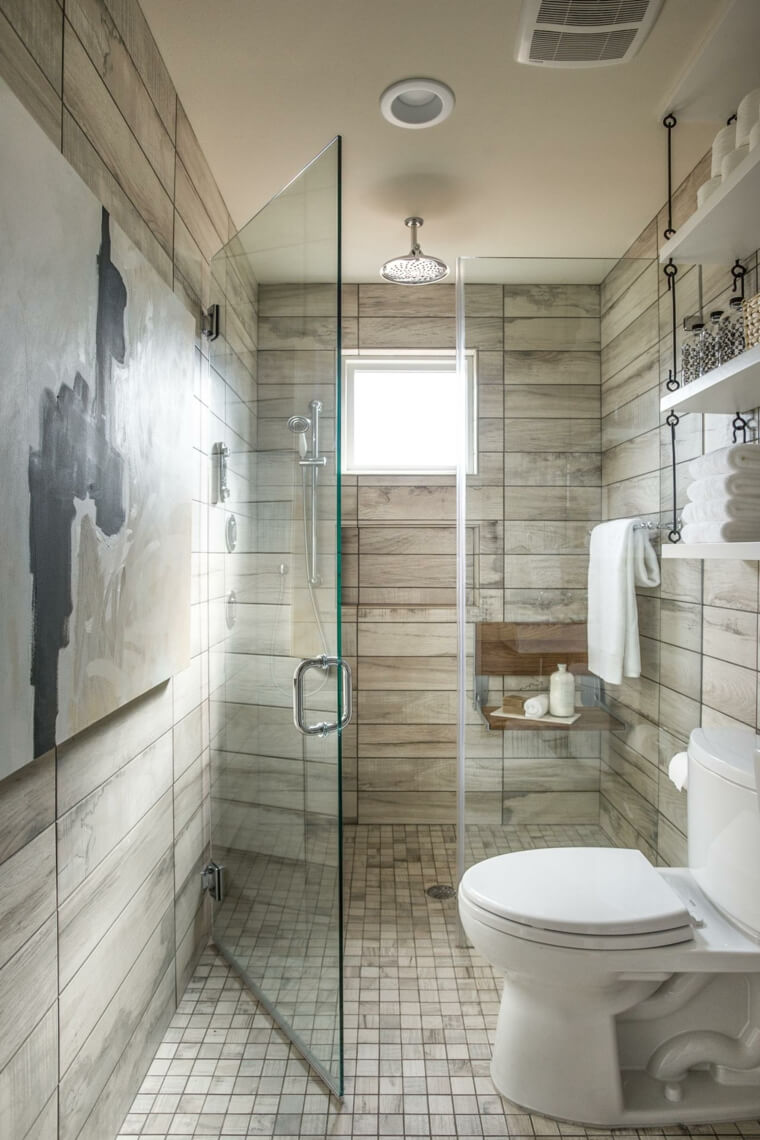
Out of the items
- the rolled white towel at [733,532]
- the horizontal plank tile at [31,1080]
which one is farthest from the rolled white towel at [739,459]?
the horizontal plank tile at [31,1080]

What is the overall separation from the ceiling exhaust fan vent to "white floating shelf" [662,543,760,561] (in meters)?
1.17

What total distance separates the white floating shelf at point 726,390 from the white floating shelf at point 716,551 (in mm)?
374

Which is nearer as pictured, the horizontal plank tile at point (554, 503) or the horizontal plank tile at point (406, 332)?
the horizontal plank tile at point (554, 503)

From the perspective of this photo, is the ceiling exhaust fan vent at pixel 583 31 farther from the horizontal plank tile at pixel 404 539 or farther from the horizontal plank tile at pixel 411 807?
the horizontal plank tile at pixel 411 807

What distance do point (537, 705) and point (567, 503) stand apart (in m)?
0.63

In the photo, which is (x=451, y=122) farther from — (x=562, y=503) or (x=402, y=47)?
(x=562, y=503)

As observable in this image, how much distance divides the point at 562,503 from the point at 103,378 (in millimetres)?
1387

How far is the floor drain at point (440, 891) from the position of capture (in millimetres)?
2785

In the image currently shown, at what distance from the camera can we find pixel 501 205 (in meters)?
2.64

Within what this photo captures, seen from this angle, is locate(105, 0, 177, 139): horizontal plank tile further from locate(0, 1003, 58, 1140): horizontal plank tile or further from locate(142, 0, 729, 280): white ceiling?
locate(0, 1003, 58, 1140): horizontal plank tile

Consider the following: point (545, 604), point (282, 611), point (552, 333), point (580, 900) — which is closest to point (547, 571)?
point (545, 604)

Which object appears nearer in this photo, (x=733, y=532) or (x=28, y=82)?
(x=28, y=82)

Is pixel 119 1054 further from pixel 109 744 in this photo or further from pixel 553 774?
pixel 553 774

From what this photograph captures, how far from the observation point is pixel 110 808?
4.91 feet
